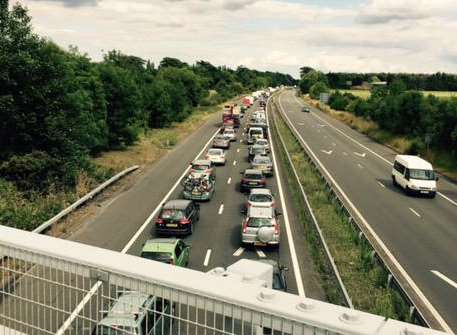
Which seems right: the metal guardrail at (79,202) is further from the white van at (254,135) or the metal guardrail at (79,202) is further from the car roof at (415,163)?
the car roof at (415,163)

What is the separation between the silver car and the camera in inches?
773

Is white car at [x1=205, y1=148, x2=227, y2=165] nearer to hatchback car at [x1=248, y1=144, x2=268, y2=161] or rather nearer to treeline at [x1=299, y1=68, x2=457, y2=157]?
hatchback car at [x1=248, y1=144, x2=268, y2=161]

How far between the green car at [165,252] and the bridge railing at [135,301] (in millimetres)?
10425

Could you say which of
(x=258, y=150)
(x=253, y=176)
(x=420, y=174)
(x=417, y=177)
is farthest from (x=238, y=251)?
(x=258, y=150)

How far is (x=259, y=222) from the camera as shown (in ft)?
66.6

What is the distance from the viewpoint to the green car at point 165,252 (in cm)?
1647

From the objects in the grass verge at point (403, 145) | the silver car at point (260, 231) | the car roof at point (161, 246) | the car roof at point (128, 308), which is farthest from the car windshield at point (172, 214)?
the grass verge at point (403, 145)

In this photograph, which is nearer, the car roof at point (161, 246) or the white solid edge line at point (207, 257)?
the car roof at point (161, 246)

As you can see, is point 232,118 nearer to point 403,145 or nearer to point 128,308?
point 403,145

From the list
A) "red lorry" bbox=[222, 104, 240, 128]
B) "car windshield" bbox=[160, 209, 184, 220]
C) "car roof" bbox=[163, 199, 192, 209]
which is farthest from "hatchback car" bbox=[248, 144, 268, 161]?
"red lorry" bbox=[222, 104, 240, 128]

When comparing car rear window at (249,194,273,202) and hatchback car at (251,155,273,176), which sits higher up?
car rear window at (249,194,273,202)

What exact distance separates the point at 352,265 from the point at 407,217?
9116mm

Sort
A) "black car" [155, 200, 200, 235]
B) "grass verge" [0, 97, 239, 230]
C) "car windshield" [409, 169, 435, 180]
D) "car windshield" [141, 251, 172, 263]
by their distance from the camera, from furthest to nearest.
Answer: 1. "car windshield" [409, 169, 435, 180]
2. "grass verge" [0, 97, 239, 230]
3. "black car" [155, 200, 200, 235]
4. "car windshield" [141, 251, 172, 263]

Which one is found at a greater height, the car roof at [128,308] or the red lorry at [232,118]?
the car roof at [128,308]
